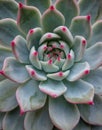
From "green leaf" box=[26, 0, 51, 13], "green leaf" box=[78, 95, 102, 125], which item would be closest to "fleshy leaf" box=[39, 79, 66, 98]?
"green leaf" box=[78, 95, 102, 125]

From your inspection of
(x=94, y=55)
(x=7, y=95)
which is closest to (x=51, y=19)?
(x=94, y=55)

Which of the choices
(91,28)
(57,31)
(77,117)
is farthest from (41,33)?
(77,117)

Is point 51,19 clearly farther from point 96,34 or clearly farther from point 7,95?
point 7,95

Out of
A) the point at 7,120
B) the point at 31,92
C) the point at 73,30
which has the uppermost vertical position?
the point at 73,30

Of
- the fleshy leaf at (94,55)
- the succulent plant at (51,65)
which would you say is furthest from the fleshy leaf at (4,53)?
the fleshy leaf at (94,55)

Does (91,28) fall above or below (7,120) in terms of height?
above

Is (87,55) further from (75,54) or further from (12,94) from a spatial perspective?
(12,94)

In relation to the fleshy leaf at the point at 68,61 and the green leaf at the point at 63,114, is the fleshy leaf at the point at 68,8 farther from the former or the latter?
the green leaf at the point at 63,114
